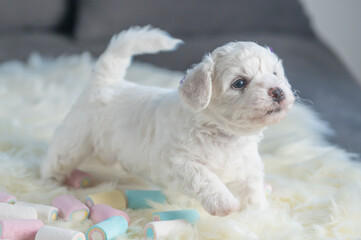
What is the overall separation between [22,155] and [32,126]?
389 millimetres

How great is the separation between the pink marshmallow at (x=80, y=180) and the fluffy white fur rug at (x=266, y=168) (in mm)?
53

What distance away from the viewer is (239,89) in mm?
1750

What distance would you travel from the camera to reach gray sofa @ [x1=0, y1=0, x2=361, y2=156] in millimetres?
4086

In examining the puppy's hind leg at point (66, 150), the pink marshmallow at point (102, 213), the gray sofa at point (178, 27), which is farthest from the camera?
the gray sofa at point (178, 27)

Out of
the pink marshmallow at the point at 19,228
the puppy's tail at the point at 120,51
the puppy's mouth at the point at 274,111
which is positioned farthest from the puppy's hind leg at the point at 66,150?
the puppy's mouth at the point at 274,111

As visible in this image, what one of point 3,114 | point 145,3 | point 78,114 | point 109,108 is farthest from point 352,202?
point 145,3

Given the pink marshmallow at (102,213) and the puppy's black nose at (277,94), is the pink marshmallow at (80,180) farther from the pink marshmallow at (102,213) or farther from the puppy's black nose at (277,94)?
the puppy's black nose at (277,94)

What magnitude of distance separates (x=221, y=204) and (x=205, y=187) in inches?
3.7

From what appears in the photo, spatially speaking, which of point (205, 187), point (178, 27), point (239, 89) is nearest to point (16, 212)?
point (205, 187)

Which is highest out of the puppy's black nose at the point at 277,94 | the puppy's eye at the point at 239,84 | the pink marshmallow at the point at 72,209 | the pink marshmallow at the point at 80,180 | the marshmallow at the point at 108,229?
the puppy's eye at the point at 239,84

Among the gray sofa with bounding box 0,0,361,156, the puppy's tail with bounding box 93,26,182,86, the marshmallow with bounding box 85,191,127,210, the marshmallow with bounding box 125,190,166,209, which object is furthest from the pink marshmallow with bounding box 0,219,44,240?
the gray sofa with bounding box 0,0,361,156

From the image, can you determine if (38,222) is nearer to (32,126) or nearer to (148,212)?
(148,212)

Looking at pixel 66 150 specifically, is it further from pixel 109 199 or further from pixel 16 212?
pixel 16 212

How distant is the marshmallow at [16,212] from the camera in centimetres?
176
